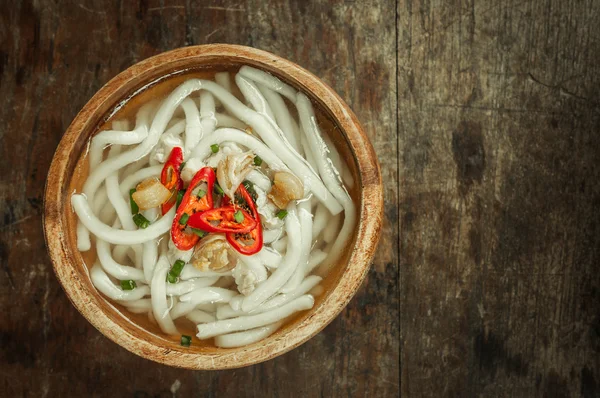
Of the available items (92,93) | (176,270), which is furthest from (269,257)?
(92,93)

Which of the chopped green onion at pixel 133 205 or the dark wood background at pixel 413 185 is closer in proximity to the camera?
the chopped green onion at pixel 133 205

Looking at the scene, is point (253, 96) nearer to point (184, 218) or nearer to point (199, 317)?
point (184, 218)

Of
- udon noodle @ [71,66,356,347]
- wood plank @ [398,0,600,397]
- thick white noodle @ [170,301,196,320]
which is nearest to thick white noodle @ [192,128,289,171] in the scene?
udon noodle @ [71,66,356,347]

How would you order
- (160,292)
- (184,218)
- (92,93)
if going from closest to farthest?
(184,218), (160,292), (92,93)

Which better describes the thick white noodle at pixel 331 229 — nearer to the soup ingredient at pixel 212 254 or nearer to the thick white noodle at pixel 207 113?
the soup ingredient at pixel 212 254

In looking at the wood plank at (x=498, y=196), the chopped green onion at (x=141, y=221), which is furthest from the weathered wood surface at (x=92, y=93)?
the chopped green onion at (x=141, y=221)

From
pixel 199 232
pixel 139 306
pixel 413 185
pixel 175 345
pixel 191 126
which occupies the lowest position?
pixel 175 345

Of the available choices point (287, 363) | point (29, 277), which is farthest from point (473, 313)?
point (29, 277)
